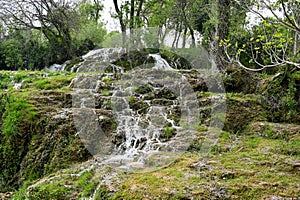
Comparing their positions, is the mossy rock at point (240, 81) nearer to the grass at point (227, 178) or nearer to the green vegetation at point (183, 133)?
the green vegetation at point (183, 133)

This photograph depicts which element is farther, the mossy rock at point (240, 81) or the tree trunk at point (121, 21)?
the tree trunk at point (121, 21)

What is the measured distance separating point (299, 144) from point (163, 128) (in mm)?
2776

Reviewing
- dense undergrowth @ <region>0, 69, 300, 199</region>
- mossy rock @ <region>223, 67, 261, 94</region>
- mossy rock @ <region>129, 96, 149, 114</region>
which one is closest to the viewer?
dense undergrowth @ <region>0, 69, 300, 199</region>

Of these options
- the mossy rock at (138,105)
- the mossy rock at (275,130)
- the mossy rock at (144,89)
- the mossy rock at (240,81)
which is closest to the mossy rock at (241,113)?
the mossy rock at (275,130)

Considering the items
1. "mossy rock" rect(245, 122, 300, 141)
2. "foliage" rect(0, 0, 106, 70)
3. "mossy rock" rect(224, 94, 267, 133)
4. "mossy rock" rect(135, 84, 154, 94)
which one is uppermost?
"foliage" rect(0, 0, 106, 70)

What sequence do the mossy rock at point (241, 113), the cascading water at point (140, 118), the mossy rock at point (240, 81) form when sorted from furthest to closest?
the mossy rock at point (240, 81), the mossy rock at point (241, 113), the cascading water at point (140, 118)

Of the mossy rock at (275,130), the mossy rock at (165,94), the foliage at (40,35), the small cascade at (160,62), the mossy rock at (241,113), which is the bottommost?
the mossy rock at (275,130)

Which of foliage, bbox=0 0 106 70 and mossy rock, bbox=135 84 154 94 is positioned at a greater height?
foliage, bbox=0 0 106 70

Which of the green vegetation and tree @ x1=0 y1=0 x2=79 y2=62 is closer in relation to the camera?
the green vegetation

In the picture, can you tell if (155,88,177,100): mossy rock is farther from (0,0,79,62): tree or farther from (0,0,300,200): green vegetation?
(0,0,79,62): tree

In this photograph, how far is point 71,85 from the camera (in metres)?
9.15

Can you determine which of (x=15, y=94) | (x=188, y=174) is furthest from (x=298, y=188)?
(x=15, y=94)

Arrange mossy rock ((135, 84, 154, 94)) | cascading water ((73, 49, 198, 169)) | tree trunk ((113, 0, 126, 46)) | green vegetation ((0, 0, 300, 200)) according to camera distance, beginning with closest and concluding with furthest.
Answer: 1. green vegetation ((0, 0, 300, 200))
2. cascading water ((73, 49, 198, 169))
3. mossy rock ((135, 84, 154, 94))
4. tree trunk ((113, 0, 126, 46))

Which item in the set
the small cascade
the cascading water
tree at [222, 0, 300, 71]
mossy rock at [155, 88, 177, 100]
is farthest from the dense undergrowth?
the small cascade
